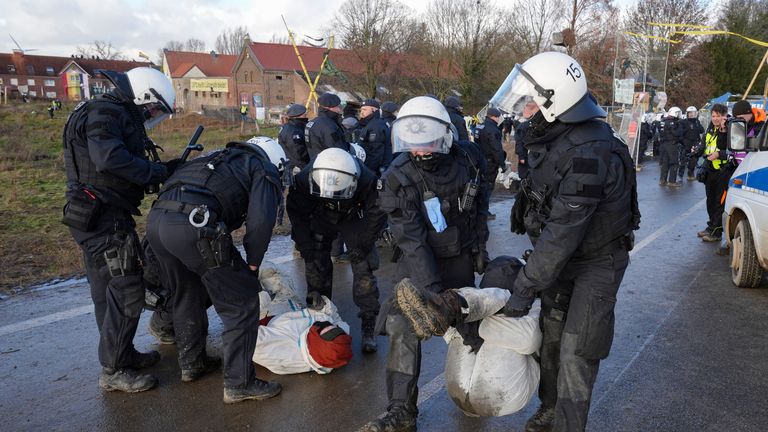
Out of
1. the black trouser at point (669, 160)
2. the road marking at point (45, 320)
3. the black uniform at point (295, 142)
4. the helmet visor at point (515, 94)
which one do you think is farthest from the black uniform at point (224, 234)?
the black trouser at point (669, 160)

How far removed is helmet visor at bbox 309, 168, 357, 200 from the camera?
4.32 meters

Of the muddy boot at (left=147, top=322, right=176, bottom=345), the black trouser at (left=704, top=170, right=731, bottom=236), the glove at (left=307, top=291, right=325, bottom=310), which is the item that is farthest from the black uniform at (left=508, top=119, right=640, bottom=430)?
the black trouser at (left=704, top=170, right=731, bottom=236)

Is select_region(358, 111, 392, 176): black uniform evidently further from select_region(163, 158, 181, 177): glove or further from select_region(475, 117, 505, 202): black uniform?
select_region(163, 158, 181, 177): glove

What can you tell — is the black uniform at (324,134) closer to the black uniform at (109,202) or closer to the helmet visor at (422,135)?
the black uniform at (109,202)

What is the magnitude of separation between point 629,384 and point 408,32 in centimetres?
3903

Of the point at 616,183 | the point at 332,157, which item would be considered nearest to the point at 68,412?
the point at 332,157

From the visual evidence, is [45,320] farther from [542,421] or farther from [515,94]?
[515,94]

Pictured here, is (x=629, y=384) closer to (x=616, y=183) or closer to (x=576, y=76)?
(x=616, y=183)

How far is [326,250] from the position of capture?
4.77 meters

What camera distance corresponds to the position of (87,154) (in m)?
3.70

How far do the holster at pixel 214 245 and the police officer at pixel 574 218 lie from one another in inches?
65.0

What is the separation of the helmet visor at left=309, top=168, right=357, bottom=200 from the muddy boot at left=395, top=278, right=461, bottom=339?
5.71 ft

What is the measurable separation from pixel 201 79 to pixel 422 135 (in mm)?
70850

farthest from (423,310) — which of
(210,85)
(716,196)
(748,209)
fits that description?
(210,85)
